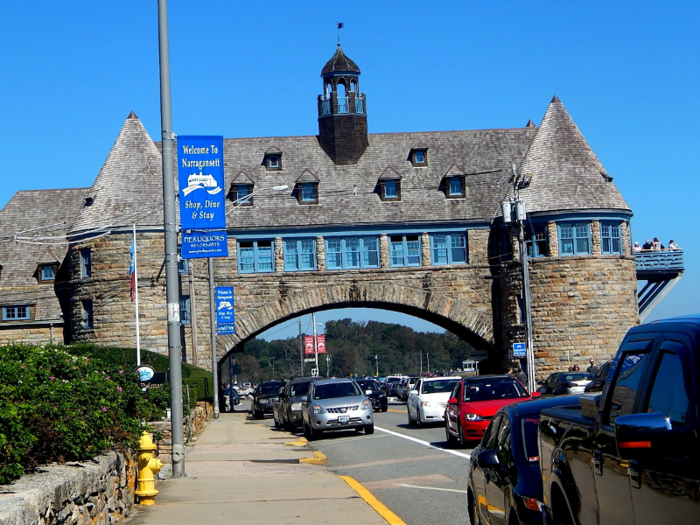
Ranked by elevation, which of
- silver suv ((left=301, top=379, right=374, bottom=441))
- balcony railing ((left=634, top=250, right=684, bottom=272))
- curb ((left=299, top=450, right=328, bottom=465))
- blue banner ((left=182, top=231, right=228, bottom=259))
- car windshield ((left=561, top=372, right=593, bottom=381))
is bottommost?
curb ((left=299, top=450, right=328, bottom=465))

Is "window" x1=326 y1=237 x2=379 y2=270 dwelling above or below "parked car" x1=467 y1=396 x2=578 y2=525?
above

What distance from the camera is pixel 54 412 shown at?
9.29 meters

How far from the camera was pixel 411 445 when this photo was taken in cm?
2189

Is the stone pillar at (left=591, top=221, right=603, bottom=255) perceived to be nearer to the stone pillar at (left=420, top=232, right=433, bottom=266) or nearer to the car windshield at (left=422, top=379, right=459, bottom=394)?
the stone pillar at (left=420, top=232, right=433, bottom=266)

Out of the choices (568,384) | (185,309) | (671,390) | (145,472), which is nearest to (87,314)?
(185,309)

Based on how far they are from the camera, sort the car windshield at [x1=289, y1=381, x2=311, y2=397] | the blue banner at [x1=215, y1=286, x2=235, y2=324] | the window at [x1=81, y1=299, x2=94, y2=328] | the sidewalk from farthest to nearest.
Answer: the window at [x1=81, y1=299, x2=94, y2=328], the blue banner at [x1=215, y1=286, x2=235, y2=324], the car windshield at [x1=289, y1=381, x2=311, y2=397], the sidewalk

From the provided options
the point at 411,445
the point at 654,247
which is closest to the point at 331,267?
the point at 654,247

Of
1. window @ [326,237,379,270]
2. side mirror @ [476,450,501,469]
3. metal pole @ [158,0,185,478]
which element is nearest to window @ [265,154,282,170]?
window @ [326,237,379,270]

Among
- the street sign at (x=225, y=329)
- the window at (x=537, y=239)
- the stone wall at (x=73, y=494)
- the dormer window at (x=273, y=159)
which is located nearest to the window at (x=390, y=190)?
the dormer window at (x=273, y=159)

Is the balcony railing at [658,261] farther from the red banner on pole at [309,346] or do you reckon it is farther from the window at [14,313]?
the red banner on pole at [309,346]

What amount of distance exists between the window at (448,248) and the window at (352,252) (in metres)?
2.87

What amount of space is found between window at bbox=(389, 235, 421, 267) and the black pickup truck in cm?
4315

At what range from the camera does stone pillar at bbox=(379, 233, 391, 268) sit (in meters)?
49.6

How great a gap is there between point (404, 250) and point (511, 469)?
42.0m
